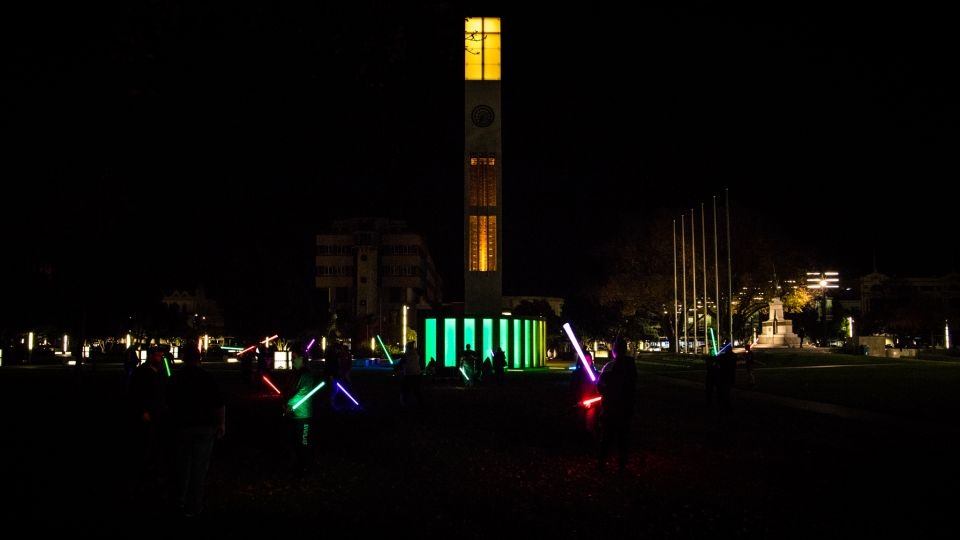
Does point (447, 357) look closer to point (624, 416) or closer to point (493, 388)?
point (493, 388)

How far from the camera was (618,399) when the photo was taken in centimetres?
1029

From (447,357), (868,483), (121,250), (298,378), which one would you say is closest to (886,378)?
(447,357)

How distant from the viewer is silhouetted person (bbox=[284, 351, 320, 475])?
33.8 feet

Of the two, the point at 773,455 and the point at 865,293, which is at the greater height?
the point at 865,293

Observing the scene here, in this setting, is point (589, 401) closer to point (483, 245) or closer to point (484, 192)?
point (483, 245)

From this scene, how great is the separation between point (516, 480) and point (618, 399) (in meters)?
1.66

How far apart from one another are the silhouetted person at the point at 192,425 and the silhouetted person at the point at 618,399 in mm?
4830

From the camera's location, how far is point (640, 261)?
6191cm

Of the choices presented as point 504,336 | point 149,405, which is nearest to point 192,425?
point 149,405

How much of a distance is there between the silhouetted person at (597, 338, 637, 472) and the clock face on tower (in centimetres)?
3610

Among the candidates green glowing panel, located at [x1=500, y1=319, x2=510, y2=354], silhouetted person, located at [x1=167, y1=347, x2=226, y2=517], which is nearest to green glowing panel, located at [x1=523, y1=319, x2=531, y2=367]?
green glowing panel, located at [x1=500, y1=319, x2=510, y2=354]

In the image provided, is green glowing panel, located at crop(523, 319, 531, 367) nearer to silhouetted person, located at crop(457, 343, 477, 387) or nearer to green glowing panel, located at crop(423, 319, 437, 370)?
green glowing panel, located at crop(423, 319, 437, 370)

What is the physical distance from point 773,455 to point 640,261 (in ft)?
166

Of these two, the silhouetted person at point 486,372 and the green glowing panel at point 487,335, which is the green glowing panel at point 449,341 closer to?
the green glowing panel at point 487,335
